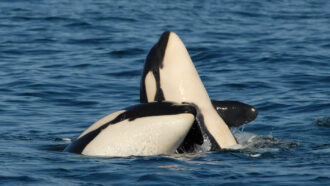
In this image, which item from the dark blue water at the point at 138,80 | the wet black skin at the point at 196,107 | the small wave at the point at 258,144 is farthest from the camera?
the small wave at the point at 258,144

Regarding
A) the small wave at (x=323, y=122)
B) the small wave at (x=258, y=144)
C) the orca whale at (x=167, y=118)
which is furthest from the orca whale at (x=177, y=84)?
the small wave at (x=323, y=122)

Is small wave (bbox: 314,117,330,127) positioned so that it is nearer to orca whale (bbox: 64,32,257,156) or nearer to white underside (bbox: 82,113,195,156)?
orca whale (bbox: 64,32,257,156)

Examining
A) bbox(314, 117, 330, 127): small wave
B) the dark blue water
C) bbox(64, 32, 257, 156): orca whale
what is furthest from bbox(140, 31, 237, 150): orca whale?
bbox(314, 117, 330, 127): small wave

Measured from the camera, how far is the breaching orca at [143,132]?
10.9m

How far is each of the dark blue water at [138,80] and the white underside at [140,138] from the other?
206mm

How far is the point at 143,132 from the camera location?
35.8 feet

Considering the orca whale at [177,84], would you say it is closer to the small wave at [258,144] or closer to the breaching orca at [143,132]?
the small wave at [258,144]

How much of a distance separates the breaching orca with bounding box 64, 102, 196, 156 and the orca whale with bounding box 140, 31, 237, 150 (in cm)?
73

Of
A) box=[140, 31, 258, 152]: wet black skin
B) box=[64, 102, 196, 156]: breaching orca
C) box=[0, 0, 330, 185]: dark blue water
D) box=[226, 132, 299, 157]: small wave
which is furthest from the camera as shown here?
box=[226, 132, 299, 157]: small wave

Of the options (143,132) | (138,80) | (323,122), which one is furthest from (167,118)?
(138,80)

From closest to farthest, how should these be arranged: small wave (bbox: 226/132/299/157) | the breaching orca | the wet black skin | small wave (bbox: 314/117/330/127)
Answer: the breaching orca < the wet black skin < small wave (bbox: 226/132/299/157) < small wave (bbox: 314/117/330/127)

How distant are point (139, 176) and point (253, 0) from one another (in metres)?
31.0

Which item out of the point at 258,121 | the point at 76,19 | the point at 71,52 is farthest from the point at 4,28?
the point at 258,121

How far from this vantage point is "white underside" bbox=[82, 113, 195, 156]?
1087 centimetres
